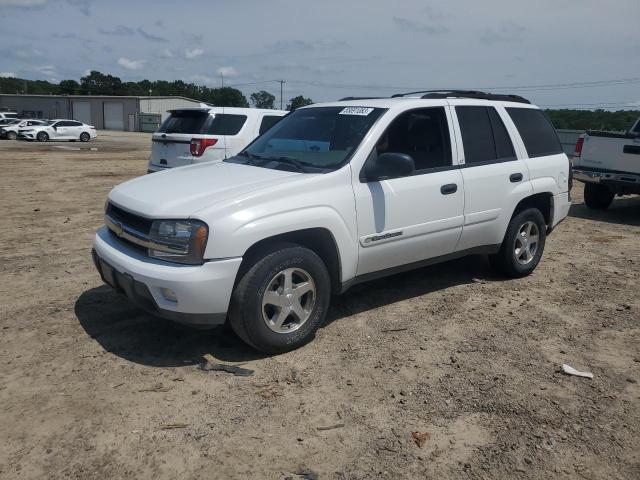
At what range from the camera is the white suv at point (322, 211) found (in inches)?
147

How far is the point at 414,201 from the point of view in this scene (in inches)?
186

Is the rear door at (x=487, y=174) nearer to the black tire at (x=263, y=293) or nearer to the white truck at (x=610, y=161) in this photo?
the black tire at (x=263, y=293)

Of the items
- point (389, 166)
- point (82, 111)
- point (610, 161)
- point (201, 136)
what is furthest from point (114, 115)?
point (389, 166)

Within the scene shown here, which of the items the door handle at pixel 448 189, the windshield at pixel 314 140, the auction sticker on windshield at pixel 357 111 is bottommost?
the door handle at pixel 448 189

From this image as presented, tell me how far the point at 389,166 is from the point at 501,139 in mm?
1879

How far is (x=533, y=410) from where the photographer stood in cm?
346

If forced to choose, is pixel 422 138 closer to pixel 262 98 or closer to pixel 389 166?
pixel 389 166

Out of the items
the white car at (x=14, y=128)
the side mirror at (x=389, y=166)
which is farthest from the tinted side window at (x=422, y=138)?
the white car at (x=14, y=128)

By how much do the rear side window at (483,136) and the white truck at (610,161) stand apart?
5377 millimetres

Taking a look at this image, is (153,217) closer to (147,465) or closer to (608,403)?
(147,465)

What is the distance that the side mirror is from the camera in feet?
14.1

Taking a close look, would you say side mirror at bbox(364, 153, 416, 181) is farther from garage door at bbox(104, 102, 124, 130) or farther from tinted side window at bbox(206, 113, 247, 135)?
garage door at bbox(104, 102, 124, 130)

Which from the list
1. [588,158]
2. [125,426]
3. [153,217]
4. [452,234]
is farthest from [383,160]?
[588,158]

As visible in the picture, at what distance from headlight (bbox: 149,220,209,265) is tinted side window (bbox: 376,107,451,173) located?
1.79 meters
